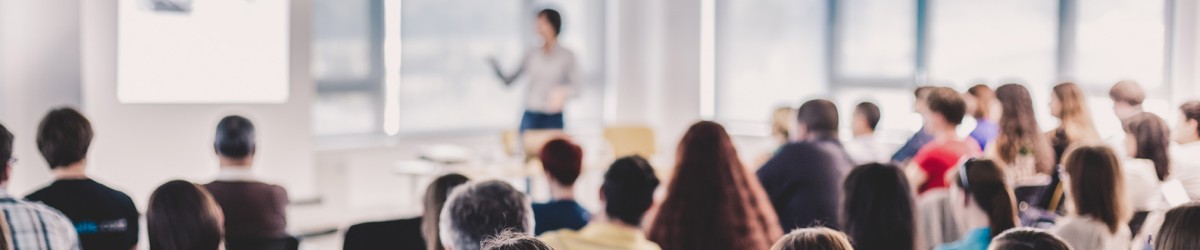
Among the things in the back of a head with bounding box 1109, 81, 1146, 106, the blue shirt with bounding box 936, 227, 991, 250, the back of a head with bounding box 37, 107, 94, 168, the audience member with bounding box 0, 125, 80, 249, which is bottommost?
the blue shirt with bounding box 936, 227, 991, 250

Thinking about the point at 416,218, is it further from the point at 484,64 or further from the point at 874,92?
the point at 874,92

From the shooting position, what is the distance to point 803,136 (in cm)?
470

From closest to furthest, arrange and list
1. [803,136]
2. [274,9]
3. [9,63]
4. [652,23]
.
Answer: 1. [803,136]
2. [9,63]
3. [274,9]
4. [652,23]

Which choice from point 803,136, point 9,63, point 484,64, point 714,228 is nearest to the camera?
point 714,228

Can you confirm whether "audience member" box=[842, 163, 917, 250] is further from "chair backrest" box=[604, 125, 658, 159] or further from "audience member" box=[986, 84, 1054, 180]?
"chair backrest" box=[604, 125, 658, 159]

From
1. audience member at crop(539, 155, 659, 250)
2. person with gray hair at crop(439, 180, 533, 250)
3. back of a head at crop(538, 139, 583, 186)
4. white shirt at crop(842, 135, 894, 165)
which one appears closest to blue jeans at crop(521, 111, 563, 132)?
white shirt at crop(842, 135, 894, 165)

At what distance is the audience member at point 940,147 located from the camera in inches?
201

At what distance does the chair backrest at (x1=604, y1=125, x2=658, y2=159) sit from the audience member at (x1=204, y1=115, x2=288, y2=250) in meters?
5.10

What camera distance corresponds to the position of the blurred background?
6250 millimetres

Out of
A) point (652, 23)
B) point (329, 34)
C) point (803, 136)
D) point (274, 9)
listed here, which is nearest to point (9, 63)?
point (274, 9)

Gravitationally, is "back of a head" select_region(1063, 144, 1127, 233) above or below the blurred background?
below

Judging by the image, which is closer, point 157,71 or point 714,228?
point 714,228

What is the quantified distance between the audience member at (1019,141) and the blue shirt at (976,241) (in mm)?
1975

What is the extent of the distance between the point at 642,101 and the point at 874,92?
216cm
